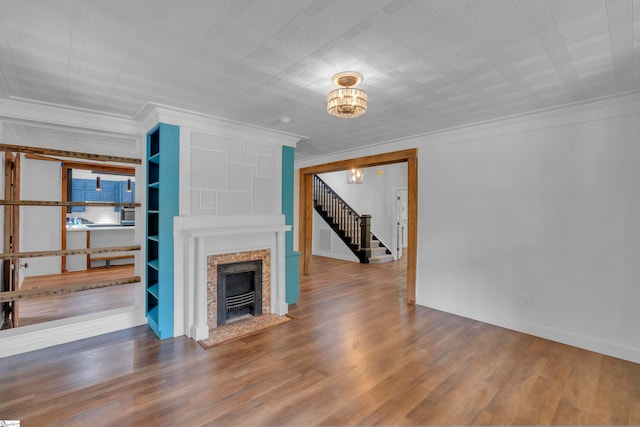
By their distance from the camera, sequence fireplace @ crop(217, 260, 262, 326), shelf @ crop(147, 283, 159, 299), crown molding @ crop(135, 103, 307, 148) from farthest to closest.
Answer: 1. fireplace @ crop(217, 260, 262, 326)
2. shelf @ crop(147, 283, 159, 299)
3. crown molding @ crop(135, 103, 307, 148)

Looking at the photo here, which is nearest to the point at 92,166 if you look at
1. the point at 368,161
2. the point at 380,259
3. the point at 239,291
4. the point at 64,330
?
the point at 64,330

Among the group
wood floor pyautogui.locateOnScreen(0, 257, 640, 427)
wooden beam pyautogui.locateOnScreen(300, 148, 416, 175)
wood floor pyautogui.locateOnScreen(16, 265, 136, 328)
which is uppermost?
wooden beam pyautogui.locateOnScreen(300, 148, 416, 175)

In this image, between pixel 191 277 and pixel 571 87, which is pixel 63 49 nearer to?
pixel 191 277

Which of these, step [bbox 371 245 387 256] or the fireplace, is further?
step [bbox 371 245 387 256]

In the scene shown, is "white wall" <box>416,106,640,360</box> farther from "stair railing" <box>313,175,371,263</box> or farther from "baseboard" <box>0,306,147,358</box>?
"baseboard" <box>0,306,147,358</box>

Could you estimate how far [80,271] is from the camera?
627cm

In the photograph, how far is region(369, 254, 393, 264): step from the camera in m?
7.77

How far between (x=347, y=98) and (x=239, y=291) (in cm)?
276

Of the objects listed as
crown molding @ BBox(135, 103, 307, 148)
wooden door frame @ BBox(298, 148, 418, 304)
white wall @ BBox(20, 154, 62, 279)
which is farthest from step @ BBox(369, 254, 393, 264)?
white wall @ BBox(20, 154, 62, 279)

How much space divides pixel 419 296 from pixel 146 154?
13.8 feet

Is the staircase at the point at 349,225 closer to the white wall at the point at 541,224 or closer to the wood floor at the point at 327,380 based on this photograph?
the white wall at the point at 541,224

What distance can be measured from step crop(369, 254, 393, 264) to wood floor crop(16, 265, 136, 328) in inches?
209

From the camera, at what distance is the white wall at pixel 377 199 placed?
8.42m

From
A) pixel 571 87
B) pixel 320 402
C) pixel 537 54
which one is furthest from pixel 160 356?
pixel 571 87
